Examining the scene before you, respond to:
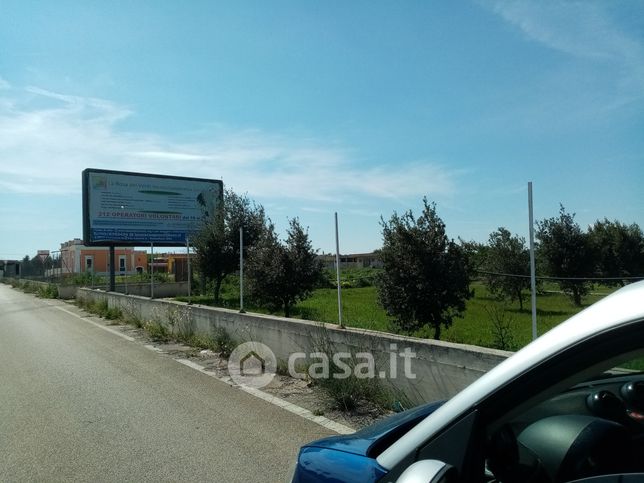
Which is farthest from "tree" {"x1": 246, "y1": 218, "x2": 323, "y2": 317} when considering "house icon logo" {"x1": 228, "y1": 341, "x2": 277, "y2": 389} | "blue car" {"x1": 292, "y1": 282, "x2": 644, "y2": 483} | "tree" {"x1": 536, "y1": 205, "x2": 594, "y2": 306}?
"blue car" {"x1": 292, "y1": 282, "x2": 644, "y2": 483}

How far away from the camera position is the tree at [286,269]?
1354cm

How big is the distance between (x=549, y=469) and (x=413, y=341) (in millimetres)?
4469

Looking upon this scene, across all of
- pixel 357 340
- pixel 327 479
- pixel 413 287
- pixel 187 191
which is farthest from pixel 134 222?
pixel 327 479

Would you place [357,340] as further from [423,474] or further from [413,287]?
[423,474]

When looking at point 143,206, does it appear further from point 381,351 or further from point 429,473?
point 429,473

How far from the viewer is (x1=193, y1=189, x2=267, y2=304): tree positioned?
2225 centimetres

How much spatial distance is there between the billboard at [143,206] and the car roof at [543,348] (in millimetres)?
23691

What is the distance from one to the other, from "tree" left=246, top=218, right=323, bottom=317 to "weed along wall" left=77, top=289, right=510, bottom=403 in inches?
105

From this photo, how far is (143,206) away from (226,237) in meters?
6.52

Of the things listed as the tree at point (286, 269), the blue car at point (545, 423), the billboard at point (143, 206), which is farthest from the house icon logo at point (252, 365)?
the billboard at point (143, 206)

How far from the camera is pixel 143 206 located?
2641cm

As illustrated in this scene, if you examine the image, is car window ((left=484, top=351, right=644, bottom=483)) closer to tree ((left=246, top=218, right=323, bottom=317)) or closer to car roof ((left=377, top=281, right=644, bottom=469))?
car roof ((left=377, top=281, right=644, bottom=469))

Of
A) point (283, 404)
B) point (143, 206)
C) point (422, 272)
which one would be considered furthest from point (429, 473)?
point (143, 206)

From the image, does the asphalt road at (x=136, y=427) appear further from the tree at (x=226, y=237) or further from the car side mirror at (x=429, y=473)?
the tree at (x=226, y=237)
